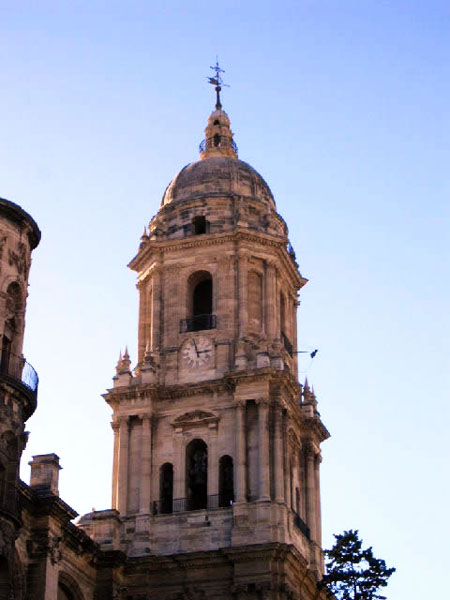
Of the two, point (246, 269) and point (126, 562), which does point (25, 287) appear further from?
point (246, 269)

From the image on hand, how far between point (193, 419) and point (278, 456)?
3.88m

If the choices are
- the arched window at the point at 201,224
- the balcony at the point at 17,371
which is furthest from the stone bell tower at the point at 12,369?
the arched window at the point at 201,224

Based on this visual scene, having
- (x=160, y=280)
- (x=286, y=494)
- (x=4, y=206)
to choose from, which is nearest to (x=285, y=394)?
(x=286, y=494)

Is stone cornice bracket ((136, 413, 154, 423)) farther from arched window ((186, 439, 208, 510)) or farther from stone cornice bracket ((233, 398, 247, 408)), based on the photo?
stone cornice bracket ((233, 398, 247, 408))

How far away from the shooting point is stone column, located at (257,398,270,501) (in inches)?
1971

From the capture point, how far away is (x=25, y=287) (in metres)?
38.2

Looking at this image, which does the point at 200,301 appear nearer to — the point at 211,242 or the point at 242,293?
the point at 211,242

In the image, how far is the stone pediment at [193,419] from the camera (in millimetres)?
52594

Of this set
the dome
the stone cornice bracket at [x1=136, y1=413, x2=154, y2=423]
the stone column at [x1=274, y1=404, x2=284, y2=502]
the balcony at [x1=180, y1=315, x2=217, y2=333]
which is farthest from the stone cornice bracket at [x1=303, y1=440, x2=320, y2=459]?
the dome

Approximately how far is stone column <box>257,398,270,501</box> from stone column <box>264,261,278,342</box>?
3921 millimetres

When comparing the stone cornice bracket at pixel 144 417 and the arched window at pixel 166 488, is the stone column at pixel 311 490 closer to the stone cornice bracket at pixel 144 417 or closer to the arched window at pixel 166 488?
the arched window at pixel 166 488

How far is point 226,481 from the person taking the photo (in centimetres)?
5188

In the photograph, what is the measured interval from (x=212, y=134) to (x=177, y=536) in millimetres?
20195

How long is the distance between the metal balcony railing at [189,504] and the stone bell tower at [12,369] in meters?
15.0
